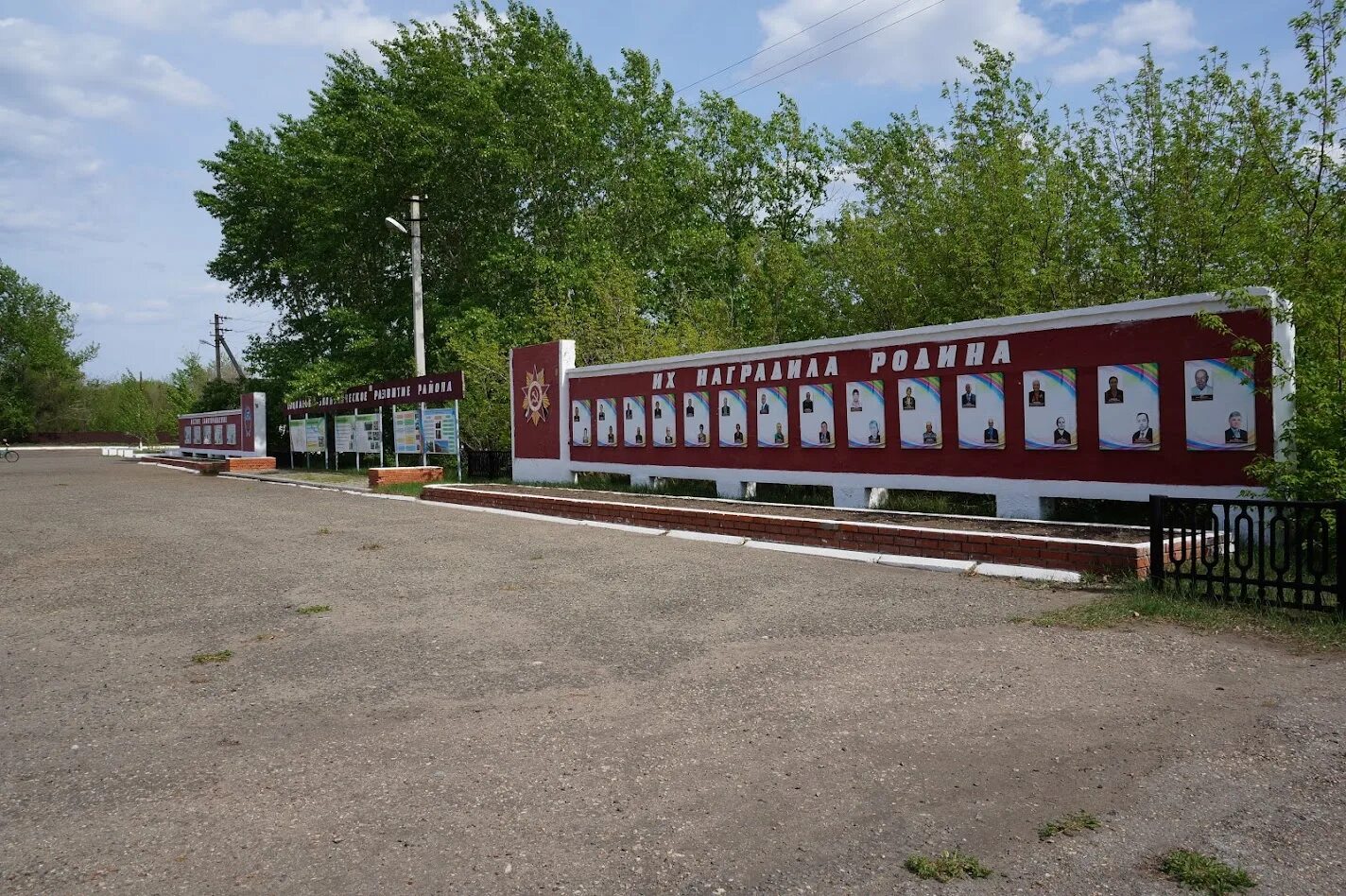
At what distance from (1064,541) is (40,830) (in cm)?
828

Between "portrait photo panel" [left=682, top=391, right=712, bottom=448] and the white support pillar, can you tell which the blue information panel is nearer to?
"portrait photo panel" [left=682, top=391, right=712, bottom=448]

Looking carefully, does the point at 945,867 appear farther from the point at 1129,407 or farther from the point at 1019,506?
the point at 1019,506

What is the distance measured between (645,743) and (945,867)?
1.78 meters

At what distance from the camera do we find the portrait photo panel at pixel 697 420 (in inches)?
669

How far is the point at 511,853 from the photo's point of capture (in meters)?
3.61

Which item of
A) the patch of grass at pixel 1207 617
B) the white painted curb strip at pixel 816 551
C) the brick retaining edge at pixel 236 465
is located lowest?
the patch of grass at pixel 1207 617

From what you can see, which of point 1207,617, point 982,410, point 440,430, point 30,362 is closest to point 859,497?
point 982,410

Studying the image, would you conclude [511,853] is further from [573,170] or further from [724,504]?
[573,170]

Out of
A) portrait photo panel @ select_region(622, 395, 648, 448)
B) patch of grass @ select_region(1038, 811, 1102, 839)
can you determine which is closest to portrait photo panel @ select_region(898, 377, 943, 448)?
portrait photo panel @ select_region(622, 395, 648, 448)

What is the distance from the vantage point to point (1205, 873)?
3342 mm

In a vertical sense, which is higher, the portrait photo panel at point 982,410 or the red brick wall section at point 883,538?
the portrait photo panel at point 982,410

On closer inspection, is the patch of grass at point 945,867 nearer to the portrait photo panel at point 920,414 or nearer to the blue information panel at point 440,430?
the portrait photo panel at point 920,414

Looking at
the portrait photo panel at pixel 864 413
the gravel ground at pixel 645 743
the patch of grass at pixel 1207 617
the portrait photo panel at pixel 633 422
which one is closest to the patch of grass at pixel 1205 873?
the gravel ground at pixel 645 743

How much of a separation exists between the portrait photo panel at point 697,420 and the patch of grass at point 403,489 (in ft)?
24.5
